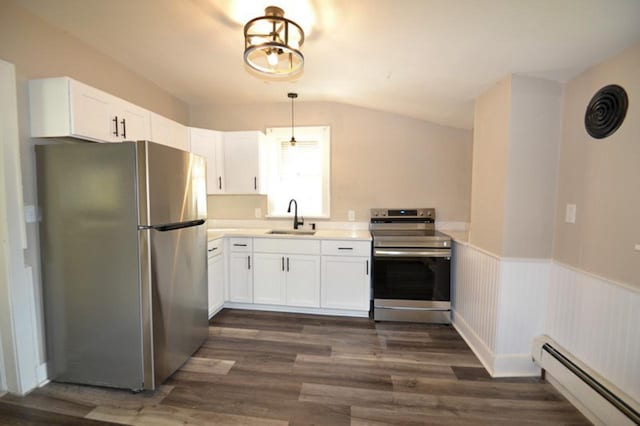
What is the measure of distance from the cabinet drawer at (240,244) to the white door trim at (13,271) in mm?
1577

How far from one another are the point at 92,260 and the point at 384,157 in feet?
9.79

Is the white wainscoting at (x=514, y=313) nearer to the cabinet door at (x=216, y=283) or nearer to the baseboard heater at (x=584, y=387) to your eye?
the baseboard heater at (x=584, y=387)

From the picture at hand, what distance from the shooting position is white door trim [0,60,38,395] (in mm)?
1627

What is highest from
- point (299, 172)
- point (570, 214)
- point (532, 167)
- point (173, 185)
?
point (299, 172)

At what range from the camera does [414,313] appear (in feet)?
9.03

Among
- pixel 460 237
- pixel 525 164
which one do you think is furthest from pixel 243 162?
pixel 525 164

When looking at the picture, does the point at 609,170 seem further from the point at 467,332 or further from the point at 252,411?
the point at 252,411

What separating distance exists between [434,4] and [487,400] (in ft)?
7.88

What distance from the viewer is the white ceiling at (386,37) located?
1332 mm

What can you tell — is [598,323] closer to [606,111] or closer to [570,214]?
[570,214]

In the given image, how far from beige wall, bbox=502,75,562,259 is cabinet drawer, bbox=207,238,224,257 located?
2.65 metres

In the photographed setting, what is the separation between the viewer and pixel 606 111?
1521 mm

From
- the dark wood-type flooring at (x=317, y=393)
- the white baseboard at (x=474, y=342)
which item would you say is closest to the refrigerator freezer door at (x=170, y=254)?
the dark wood-type flooring at (x=317, y=393)

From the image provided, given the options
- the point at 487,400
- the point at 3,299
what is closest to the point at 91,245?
the point at 3,299
